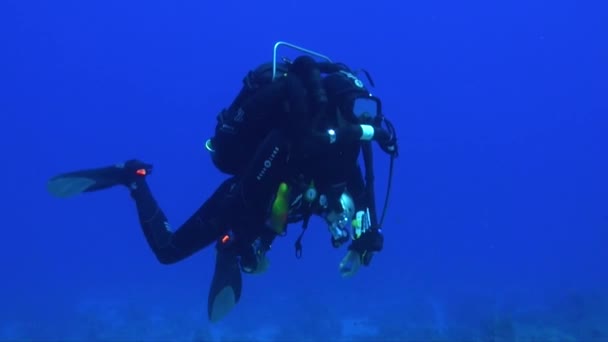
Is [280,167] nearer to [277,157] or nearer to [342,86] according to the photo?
[277,157]

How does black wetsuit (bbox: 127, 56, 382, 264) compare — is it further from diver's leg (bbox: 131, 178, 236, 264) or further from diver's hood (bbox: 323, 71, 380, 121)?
diver's hood (bbox: 323, 71, 380, 121)

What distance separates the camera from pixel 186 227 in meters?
5.20

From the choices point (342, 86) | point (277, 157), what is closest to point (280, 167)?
point (277, 157)

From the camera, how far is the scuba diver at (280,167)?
402 cm

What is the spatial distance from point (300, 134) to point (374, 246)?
3.08ft

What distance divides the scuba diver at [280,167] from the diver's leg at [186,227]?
1 centimetres

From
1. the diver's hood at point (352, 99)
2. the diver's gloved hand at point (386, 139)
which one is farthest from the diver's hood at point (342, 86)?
the diver's gloved hand at point (386, 139)

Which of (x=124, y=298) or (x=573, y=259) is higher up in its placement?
(x=573, y=259)

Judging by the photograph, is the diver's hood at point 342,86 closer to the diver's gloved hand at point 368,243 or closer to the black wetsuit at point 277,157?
the black wetsuit at point 277,157

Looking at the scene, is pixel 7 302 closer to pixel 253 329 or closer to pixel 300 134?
pixel 253 329

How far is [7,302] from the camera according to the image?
21.8 meters

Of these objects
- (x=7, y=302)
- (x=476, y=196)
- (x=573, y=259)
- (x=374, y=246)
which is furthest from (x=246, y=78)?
(x=476, y=196)

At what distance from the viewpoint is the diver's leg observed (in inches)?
197

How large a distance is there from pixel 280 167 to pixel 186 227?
53.5 inches
